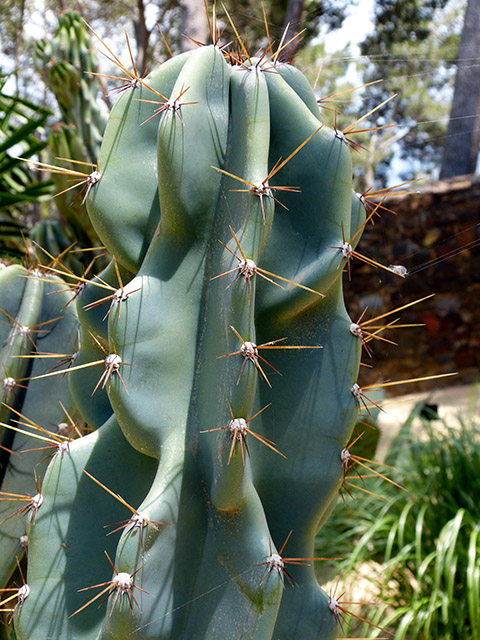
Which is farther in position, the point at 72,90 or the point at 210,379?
the point at 72,90

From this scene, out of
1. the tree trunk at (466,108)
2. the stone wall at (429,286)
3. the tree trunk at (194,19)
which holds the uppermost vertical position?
the tree trunk at (194,19)

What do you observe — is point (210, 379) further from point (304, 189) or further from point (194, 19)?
point (194, 19)

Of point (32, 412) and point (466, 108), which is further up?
point (32, 412)

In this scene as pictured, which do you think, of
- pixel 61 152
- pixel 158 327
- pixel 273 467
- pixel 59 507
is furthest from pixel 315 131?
pixel 61 152

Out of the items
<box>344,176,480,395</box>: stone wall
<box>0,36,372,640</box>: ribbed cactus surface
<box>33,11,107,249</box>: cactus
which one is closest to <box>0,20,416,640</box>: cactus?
<box>0,36,372,640</box>: ribbed cactus surface

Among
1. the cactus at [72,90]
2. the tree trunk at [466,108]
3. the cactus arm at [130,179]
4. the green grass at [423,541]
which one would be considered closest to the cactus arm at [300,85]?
the cactus arm at [130,179]

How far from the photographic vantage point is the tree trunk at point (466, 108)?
5647 mm

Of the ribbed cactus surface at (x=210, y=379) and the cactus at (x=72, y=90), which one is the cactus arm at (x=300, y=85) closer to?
the ribbed cactus surface at (x=210, y=379)

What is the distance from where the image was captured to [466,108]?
662 centimetres

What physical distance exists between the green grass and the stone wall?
230cm

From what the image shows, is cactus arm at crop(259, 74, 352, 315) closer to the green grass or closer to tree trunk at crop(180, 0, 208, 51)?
the green grass

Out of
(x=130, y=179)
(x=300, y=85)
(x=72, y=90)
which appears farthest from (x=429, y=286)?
(x=130, y=179)

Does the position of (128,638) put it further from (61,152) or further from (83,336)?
(61,152)

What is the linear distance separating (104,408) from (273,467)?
→ 1.39 feet
